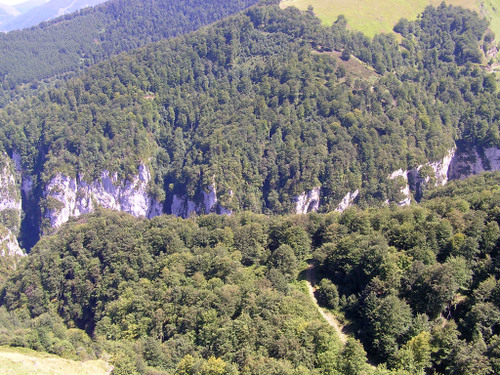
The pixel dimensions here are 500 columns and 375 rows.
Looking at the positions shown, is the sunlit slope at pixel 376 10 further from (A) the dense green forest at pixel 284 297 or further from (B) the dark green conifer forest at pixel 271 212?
(A) the dense green forest at pixel 284 297

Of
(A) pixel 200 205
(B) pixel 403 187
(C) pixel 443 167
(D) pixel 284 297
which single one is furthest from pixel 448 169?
(D) pixel 284 297

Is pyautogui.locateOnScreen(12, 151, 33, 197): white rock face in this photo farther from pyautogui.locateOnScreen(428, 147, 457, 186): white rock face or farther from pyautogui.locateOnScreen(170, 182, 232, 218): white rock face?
pyautogui.locateOnScreen(428, 147, 457, 186): white rock face

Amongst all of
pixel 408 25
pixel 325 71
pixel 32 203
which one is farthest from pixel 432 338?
pixel 408 25

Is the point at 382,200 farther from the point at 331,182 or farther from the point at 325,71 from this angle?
the point at 325,71

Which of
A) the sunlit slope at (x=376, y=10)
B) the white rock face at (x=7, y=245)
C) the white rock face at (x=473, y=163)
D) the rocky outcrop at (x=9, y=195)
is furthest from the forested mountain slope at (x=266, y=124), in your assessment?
the white rock face at (x=7, y=245)

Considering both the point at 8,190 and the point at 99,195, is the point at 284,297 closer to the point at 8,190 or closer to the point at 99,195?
the point at 99,195
